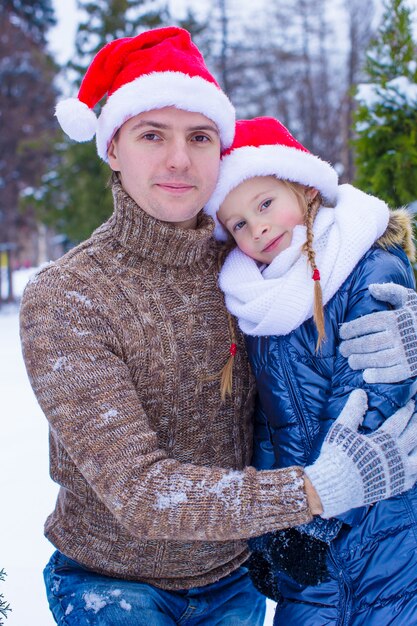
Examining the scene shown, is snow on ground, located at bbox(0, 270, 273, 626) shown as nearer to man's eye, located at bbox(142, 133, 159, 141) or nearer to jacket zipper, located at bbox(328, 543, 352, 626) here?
jacket zipper, located at bbox(328, 543, 352, 626)

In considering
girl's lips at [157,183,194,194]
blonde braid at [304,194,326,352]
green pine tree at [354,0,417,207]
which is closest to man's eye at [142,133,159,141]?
girl's lips at [157,183,194,194]

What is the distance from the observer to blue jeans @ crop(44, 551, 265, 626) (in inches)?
77.8

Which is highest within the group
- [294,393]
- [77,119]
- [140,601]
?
[77,119]

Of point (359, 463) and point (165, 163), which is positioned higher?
point (165, 163)

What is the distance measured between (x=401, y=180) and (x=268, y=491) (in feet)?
8.67

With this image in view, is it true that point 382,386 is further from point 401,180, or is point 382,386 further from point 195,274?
point 401,180

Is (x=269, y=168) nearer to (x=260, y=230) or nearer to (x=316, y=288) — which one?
(x=260, y=230)

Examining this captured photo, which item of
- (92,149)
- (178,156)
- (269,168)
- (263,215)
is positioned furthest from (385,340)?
(92,149)

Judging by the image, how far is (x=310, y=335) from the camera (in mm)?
1985

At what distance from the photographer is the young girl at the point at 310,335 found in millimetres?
1824

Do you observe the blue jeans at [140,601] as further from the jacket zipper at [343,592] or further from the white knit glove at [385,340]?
the white knit glove at [385,340]

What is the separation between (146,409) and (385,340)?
2.52ft

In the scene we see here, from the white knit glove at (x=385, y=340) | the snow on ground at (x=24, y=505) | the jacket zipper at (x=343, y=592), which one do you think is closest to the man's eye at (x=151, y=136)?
the white knit glove at (x=385, y=340)

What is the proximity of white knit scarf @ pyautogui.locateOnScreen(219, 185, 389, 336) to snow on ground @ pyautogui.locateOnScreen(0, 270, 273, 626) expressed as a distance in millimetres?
1806
